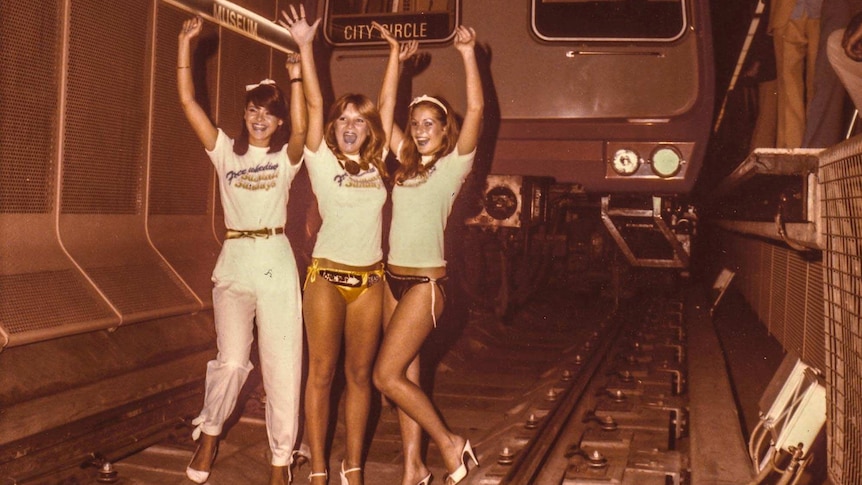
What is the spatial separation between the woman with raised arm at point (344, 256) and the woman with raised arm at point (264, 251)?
0.39 feet

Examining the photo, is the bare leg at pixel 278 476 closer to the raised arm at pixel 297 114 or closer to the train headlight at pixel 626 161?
the raised arm at pixel 297 114

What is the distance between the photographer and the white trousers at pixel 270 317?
4.02 metres

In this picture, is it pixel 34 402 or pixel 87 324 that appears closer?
pixel 34 402

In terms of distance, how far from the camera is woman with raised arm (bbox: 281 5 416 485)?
12.8 ft

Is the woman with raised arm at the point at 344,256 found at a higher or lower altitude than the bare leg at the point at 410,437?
higher

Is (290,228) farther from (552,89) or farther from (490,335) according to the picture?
(490,335)

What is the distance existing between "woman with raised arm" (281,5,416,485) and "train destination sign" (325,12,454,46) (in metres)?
2.98

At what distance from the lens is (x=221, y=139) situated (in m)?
4.11

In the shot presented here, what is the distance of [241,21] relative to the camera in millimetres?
6938

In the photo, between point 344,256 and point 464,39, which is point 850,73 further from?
point 344,256

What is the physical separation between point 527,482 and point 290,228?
3.50 meters

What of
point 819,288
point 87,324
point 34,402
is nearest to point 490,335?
point 819,288

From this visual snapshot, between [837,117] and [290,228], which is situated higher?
[837,117]

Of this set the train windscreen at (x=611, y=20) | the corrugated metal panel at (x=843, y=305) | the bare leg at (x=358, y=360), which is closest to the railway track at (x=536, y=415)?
the bare leg at (x=358, y=360)
